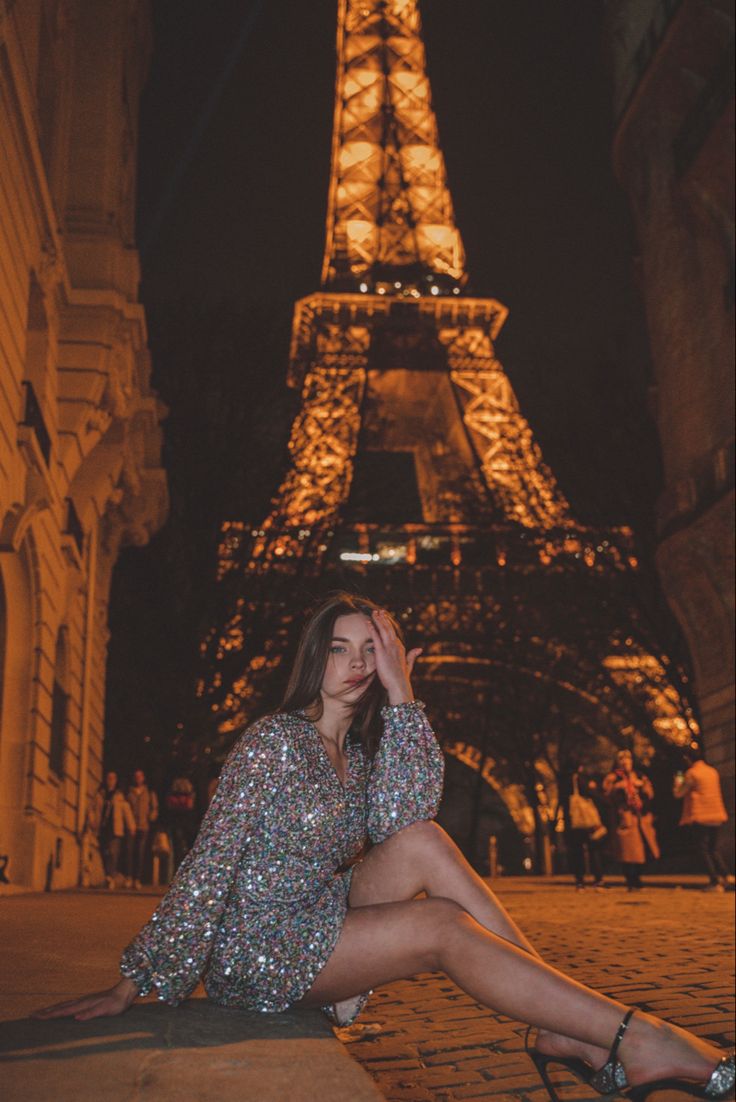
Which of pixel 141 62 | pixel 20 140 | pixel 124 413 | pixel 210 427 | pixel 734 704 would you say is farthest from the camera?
pixel 210 427

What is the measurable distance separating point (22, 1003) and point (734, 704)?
16.9 m

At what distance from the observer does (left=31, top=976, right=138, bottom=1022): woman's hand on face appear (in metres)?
3.30

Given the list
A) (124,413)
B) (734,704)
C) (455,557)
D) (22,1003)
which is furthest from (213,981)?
(455,557)

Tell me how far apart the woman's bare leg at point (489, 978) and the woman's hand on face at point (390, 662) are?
0.67 metres

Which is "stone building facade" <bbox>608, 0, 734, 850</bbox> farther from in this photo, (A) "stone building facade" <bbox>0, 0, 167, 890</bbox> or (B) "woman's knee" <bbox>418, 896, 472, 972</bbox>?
(B) "woman's knee" <bbox>418, 896, 472, 972</bbox>

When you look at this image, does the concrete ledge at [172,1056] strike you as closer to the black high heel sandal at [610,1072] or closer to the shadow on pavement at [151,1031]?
the shadow on pavement at [151,1031]

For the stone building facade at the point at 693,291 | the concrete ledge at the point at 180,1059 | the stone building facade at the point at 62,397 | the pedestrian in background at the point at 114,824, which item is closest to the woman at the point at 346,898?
the concrete ledge at the point at 180,1059

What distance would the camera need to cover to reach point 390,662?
383 centimetres

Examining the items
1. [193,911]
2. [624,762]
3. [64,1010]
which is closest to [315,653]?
[193,911]

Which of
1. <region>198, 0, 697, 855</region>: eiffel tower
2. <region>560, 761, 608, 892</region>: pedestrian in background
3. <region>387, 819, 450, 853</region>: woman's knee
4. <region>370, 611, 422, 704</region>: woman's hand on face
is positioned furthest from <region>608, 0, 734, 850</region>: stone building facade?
<region>387, 819, 450, 853</region>: woman's knee

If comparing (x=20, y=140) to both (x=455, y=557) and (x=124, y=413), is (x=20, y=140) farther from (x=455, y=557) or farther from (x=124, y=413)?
(x=455, y=557)

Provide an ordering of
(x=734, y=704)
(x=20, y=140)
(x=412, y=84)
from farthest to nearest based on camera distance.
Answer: (x=412, y=84)
(x=734, y=704)
(x=20, y=140)

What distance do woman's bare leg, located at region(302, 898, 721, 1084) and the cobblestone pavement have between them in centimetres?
13

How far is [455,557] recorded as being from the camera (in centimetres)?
3044
